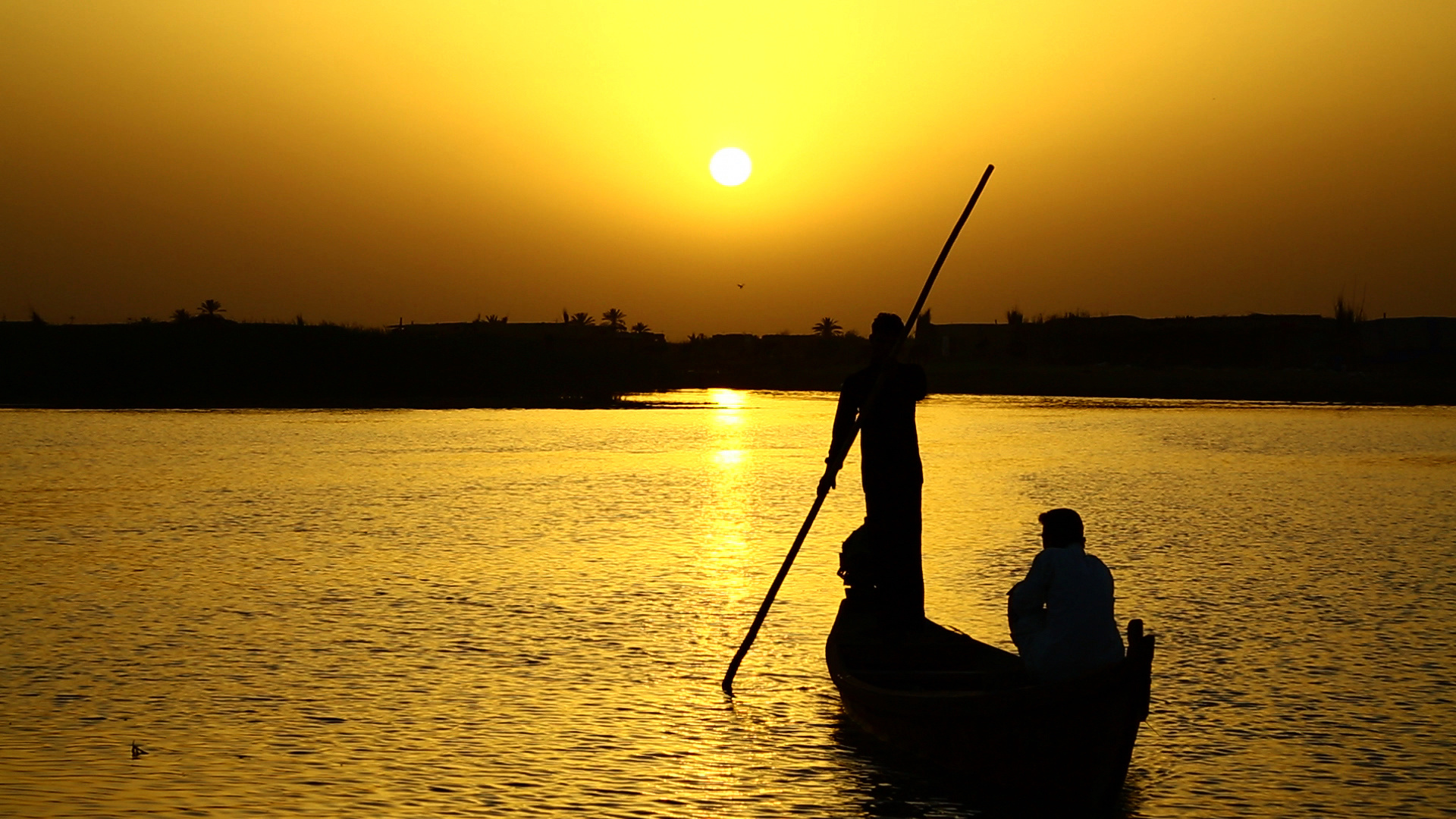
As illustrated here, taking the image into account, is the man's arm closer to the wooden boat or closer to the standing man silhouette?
the wooden boat

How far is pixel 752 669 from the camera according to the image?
10.9 metres

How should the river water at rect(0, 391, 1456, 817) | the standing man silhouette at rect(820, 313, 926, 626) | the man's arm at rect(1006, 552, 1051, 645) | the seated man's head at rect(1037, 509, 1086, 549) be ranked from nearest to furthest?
the seated man's head at rect(1037, 509, 1086, 549) < the man's arm at rect(1006, 552, 1051, 645) < the river water at rect(0, 391, 1456, 817) < the standing man silhouette at rect(820, 313, 926, 626)

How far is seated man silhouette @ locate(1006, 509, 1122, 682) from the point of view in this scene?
745 centimetres

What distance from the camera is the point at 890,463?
380 inches

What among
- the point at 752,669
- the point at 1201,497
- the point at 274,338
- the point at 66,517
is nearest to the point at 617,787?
the point at 752,669

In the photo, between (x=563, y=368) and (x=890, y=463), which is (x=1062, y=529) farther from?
(x=563, y=368)

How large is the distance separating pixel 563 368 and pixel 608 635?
229ft

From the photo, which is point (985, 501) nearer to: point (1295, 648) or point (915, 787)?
point (1295, 648)

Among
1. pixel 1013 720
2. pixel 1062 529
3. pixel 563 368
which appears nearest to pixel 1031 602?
pixel 1062 529

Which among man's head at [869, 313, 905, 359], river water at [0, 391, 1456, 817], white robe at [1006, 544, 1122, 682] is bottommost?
river water at [0, 391, 1456, 817]

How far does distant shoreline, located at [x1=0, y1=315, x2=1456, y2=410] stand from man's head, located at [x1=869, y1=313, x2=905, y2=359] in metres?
35.0

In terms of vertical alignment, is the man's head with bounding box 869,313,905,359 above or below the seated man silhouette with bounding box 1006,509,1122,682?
above

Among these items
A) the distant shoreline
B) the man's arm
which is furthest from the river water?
the distant shoreline

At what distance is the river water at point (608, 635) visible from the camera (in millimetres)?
8039
